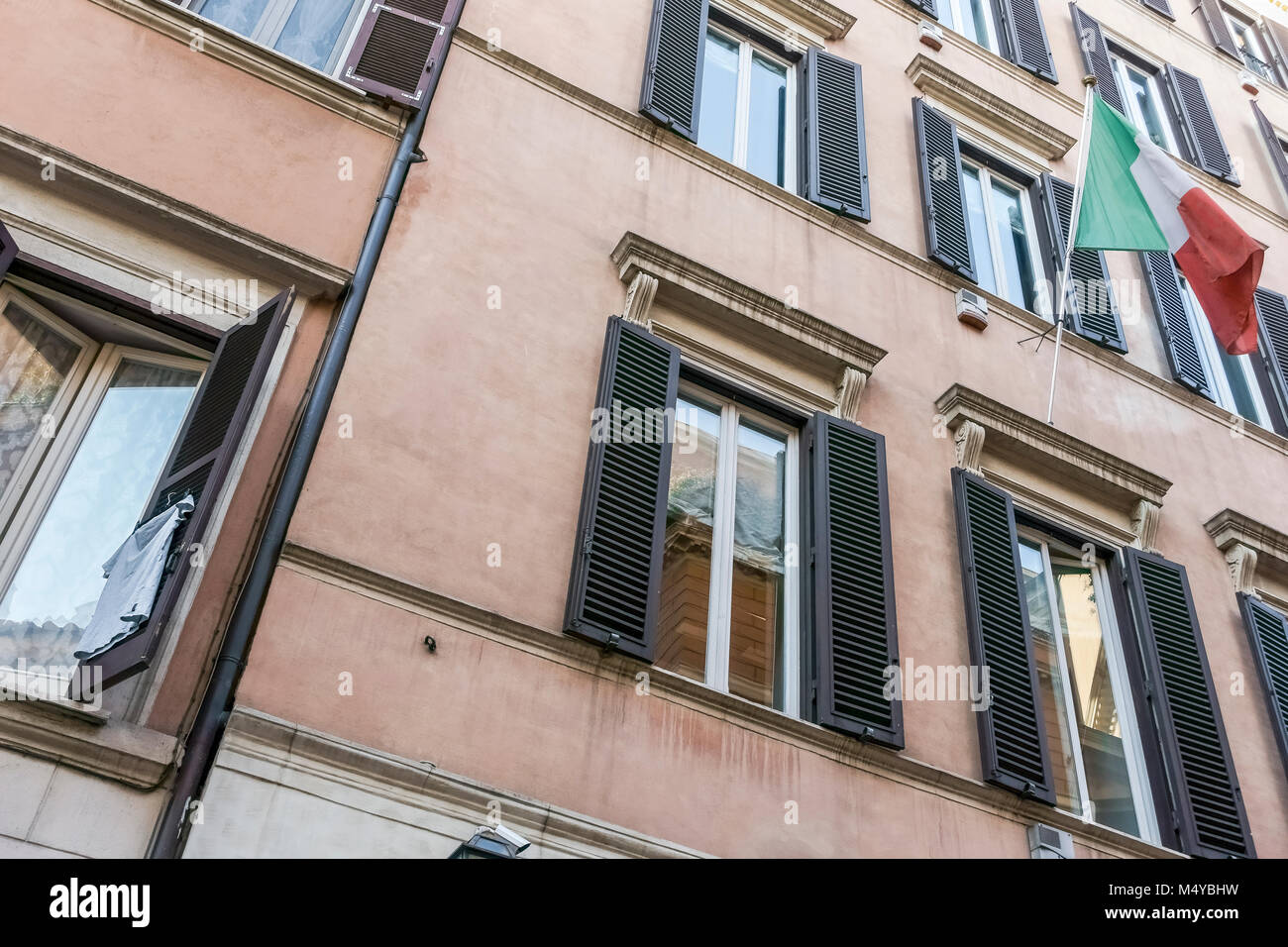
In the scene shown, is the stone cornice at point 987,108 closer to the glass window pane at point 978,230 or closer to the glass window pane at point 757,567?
the glass window pane at point 978,230

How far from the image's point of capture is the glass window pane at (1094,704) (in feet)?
24.1

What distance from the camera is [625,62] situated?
913cm

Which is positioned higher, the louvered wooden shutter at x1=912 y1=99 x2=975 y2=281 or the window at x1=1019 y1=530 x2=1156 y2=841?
the louvered wooden shutter at x1=912 y1=99 x2=975 y2=281

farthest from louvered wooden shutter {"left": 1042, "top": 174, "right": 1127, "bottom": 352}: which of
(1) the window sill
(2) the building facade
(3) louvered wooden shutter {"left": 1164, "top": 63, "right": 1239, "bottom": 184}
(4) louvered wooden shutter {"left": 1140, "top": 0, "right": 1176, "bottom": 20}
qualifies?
(1) the window sill

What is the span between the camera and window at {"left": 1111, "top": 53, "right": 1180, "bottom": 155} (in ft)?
43.2

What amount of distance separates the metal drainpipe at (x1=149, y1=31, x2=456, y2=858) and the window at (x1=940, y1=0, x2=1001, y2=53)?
687 cm

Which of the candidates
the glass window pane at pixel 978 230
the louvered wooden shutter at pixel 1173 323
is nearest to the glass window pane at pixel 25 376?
the glass window pane at pixel 978 230

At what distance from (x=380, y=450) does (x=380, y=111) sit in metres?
2.34

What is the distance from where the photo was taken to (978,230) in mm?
10383

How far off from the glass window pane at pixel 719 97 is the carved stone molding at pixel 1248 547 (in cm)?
431

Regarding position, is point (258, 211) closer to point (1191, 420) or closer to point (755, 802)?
Result: point (755, 802)

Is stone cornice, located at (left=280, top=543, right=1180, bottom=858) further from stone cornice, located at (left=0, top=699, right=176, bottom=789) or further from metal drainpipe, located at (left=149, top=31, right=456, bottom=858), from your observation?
stone cornice, located at (left=0, top=699, right=176, bottom=789)

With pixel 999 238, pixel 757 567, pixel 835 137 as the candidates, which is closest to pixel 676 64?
pixel 835 137

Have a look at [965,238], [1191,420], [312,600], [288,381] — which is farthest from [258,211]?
[1191,420]
